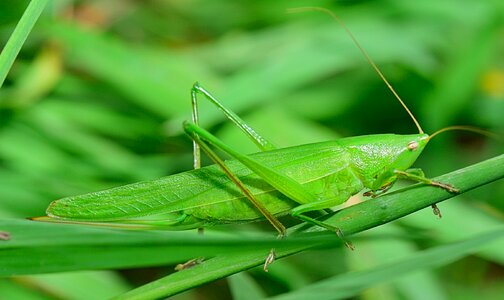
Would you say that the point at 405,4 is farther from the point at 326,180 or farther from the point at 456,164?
the point at 326,180

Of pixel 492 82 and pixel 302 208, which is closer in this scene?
pixel 302 208

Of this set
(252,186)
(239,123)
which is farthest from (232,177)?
(239,123)

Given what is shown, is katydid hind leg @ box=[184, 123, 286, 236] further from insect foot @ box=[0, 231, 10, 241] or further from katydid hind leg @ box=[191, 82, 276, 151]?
insect foot @ box=[0, 231, 10, 241]

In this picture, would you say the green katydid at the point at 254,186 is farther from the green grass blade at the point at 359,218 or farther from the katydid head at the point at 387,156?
the green grass blade at the point at 359,218

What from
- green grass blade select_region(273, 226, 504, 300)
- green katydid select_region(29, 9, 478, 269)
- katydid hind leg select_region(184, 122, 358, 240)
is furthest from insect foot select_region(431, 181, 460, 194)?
katydid hind leg select_region(184, 122, 358, 240)

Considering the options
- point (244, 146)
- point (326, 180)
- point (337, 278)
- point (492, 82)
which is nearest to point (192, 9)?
point (244, 146)

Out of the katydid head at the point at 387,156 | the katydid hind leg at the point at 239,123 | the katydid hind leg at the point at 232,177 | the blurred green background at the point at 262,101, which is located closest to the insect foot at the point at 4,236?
the katydid hind leg at the point at 232,177
